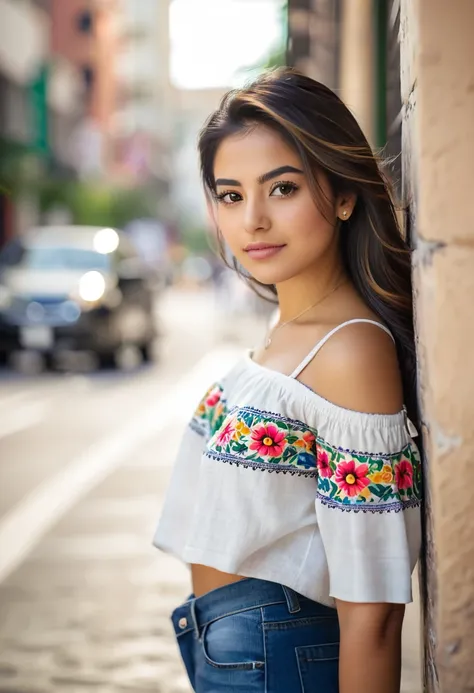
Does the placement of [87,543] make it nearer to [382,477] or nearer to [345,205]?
[345,205]

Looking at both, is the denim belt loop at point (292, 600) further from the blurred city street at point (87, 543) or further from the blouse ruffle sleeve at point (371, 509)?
the blurred city street at point (87, 543)

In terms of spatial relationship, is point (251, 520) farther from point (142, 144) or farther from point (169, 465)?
point (142, 144)

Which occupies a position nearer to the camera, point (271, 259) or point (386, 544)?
point (386, 544)

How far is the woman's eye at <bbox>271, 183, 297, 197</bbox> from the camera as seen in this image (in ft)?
5.78

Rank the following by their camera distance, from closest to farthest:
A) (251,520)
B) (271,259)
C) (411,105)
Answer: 1. (411,105)
2. (251,520)
3. (271,259)

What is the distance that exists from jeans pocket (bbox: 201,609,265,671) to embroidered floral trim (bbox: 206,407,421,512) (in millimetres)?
285

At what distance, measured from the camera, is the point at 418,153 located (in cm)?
135

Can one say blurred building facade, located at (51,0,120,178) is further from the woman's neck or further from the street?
the woman's neck

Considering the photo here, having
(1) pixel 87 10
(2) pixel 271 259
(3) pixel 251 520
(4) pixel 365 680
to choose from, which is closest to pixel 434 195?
(2) pixel 271 259

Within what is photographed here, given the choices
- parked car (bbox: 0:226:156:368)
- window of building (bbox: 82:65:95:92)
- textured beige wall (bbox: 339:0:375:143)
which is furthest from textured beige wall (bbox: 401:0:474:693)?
window of building (bbox: 82:65:95:92)

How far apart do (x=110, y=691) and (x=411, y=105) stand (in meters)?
2.47

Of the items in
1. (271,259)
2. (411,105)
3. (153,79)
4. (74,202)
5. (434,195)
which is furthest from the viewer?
(153,79)

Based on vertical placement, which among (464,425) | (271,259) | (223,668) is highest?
(271,259)

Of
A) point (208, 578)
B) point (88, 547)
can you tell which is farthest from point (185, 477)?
point (88, 547)
